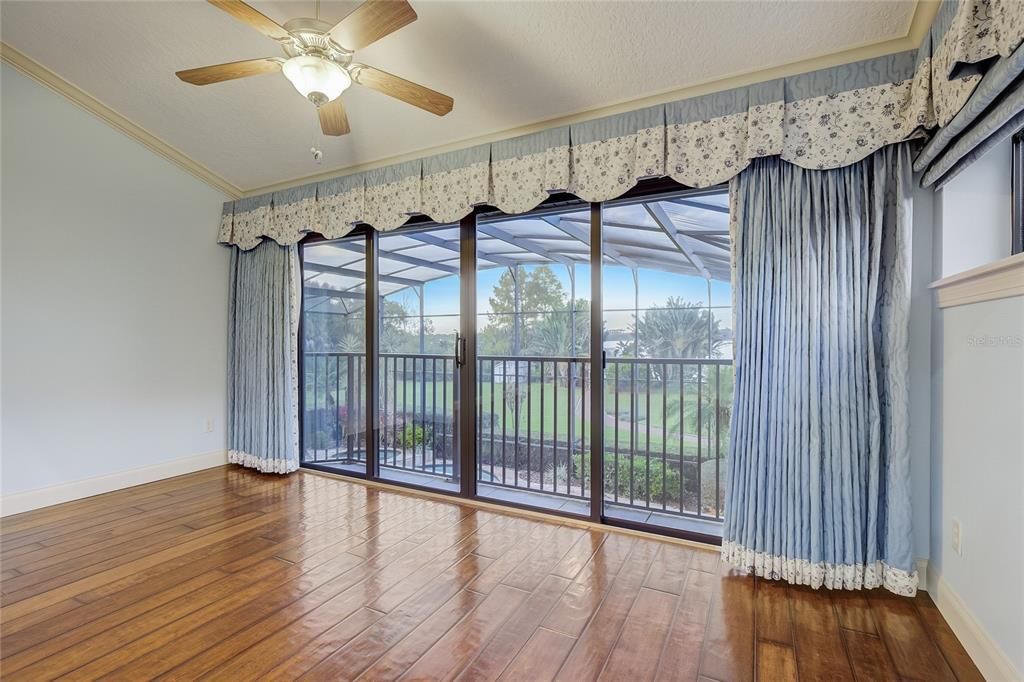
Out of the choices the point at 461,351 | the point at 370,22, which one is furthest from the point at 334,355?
the point at 370,22

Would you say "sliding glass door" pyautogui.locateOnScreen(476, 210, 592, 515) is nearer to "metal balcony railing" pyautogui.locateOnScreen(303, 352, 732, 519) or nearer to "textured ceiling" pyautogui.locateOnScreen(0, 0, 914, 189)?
"metal balcony railing" pyautogui.locateOnScreen(303, 352, 732, 519)

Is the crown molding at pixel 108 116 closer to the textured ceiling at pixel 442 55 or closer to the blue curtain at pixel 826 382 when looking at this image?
the textured ceiling at pixel 442 55

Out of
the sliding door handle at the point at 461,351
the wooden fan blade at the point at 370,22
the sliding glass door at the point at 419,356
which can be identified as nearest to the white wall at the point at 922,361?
the wooden fan blade at the point at 370,22

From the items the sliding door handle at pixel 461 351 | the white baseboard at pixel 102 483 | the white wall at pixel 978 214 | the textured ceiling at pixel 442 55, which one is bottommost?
the white baseboard at pixel 102 483

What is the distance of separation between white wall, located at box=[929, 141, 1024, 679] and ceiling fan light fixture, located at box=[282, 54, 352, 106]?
244 cm

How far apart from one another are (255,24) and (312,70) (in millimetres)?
236

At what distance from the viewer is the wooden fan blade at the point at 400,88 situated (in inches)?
76.4

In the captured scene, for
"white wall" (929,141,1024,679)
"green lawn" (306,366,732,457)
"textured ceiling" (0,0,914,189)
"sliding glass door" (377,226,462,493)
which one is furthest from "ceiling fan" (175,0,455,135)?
"white wall" (929,141,1024,679)

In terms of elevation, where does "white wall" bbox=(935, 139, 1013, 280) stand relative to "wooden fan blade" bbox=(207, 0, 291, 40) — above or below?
below

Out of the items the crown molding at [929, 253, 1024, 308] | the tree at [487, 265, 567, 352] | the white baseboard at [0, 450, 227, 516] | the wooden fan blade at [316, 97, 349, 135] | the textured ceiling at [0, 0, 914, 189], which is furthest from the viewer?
the tree at [487, 265, 567, 352]

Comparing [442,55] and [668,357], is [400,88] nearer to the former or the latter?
[442,55]

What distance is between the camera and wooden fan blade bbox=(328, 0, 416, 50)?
62.8 inches

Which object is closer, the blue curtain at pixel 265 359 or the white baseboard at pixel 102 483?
the white baseboard at pixel 102 483

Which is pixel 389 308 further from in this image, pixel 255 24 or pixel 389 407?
pixel 255 24
